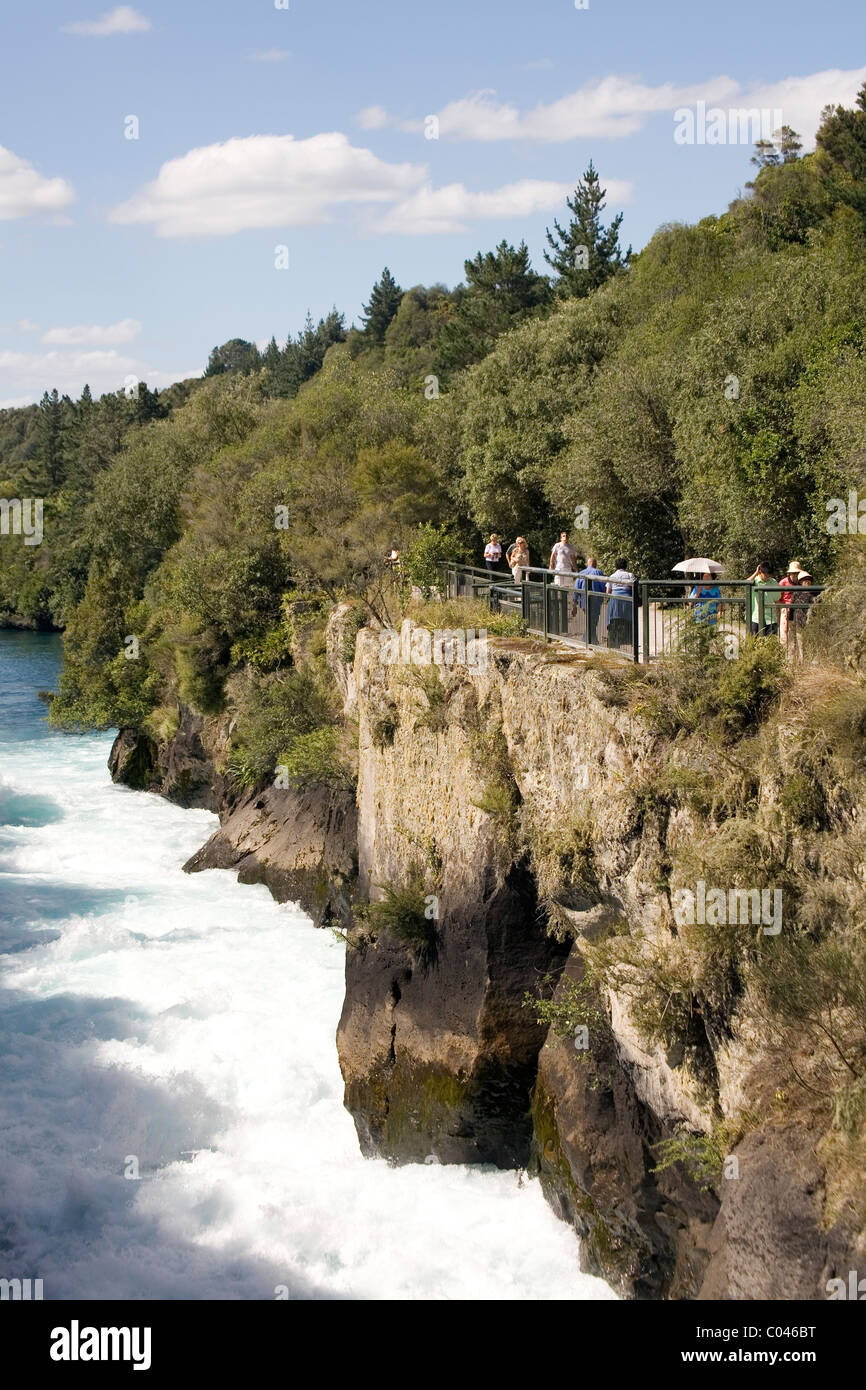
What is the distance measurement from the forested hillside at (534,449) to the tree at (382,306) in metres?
49.3

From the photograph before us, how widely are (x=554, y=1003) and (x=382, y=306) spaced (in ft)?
327

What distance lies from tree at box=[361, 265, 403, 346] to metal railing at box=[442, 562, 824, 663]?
92.6 metres

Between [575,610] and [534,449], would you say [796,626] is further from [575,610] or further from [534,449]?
[534,449]

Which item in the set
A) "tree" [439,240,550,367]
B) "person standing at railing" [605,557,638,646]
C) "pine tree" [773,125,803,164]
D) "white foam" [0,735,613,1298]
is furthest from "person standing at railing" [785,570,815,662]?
"pine tree" [773,125,803,164]

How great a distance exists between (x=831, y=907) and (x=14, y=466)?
12441 centimetres

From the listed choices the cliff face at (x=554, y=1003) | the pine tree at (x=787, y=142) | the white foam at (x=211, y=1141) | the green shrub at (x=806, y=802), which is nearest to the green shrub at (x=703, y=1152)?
the cliff face at (x=554, y=1003)

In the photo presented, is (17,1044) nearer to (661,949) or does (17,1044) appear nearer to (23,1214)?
(23,1214)

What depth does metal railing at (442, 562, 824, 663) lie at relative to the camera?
12.8 metres

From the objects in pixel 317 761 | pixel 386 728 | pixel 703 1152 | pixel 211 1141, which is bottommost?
pixel 211 1141

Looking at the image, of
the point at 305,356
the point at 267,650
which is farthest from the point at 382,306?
the point at 267,650

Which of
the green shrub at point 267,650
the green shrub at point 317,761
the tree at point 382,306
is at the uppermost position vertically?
the tree at point 382,306

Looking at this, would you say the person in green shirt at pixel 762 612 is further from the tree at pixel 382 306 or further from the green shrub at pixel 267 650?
the tree at pixel 382 306

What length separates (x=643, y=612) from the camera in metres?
13.8

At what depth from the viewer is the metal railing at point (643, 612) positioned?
12836mm
